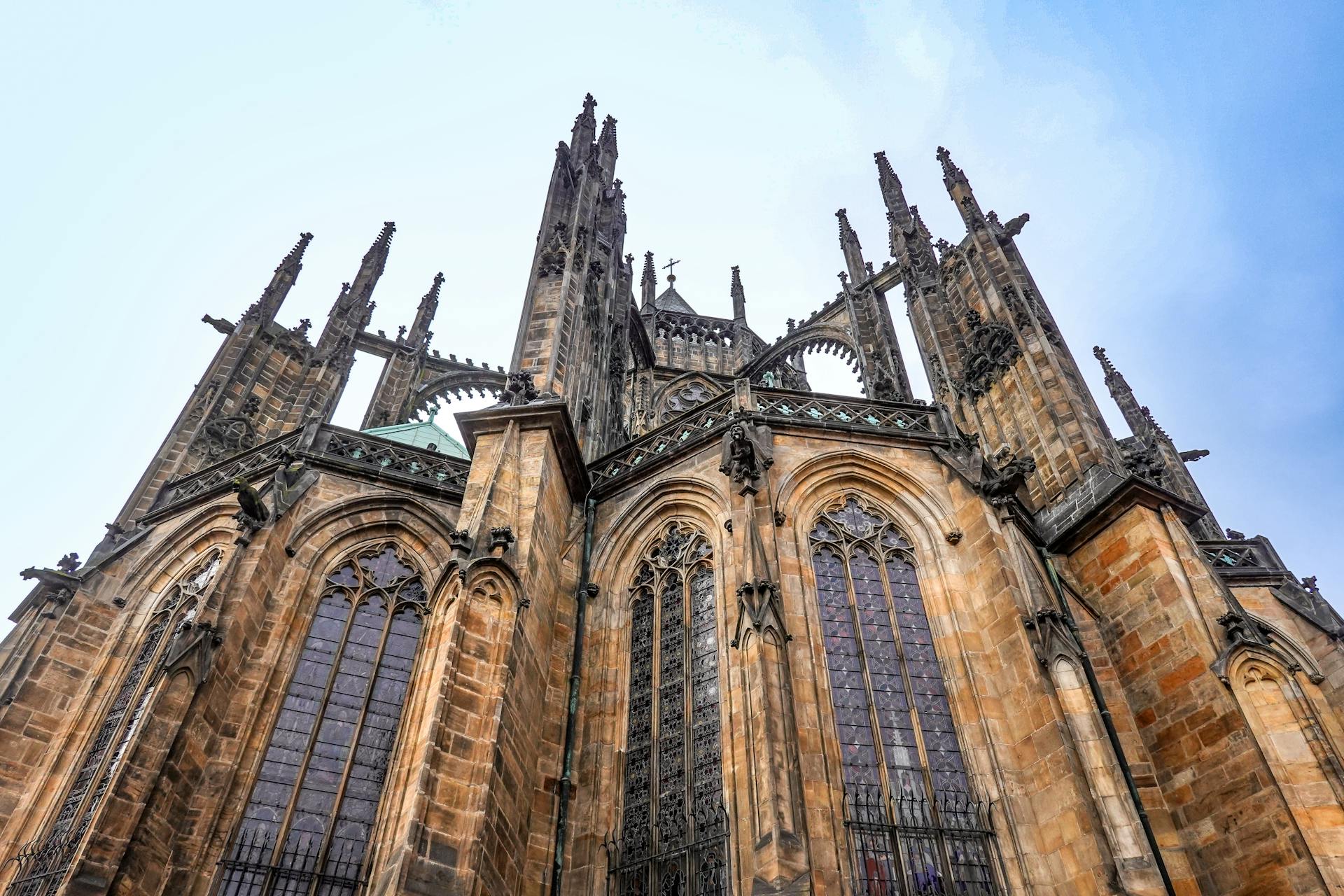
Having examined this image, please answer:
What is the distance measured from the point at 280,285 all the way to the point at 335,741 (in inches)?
602

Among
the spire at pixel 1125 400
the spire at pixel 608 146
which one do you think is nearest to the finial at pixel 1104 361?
the spire at pixel 1125 400

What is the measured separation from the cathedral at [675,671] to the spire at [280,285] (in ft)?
20.7

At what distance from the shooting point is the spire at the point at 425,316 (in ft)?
92.2

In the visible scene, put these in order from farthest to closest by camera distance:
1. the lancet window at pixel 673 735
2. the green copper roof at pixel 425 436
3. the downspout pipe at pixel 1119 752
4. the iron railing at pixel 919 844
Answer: the green copper roof at pixel 425 436 < the lancet window at pixel 673 735 < the iron railing at pixel 919 844 < the downspout pipe at pixel 1119 752

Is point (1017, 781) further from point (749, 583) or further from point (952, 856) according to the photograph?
point (749, 583)

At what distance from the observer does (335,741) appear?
1266 cm

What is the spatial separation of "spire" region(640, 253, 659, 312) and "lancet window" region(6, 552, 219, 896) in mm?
26421

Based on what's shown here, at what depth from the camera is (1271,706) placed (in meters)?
11.6

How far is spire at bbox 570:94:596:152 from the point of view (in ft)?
73.7

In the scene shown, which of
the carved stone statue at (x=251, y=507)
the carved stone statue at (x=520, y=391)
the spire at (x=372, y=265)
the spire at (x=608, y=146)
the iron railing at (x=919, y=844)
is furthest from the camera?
the spire at (x=372, y=265)

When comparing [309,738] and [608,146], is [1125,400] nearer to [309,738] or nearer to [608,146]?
[608,146]

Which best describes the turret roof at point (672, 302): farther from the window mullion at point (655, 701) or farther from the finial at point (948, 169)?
the window mullion at point (655, 701)

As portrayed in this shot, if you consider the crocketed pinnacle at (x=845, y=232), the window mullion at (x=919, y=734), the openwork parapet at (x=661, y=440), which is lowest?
the window mullion at (x=919, y=734)

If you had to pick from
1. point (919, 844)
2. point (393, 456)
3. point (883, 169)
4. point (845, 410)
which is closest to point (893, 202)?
point (883, 169)
